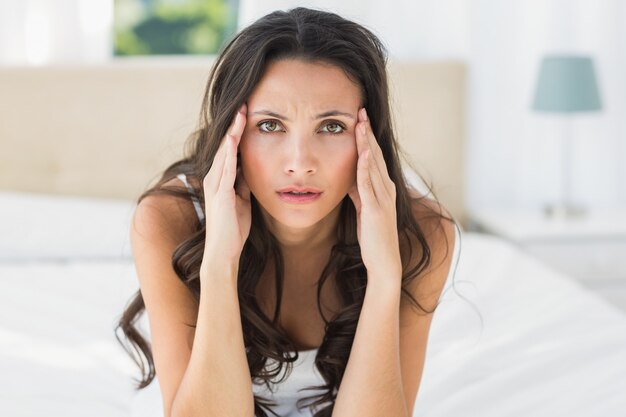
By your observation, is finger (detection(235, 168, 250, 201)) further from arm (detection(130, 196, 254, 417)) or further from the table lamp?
the table lamp

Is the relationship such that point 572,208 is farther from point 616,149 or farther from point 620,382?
point 620,382

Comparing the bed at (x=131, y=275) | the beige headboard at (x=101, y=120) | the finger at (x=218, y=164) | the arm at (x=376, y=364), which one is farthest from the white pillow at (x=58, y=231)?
Answer: the arm at (x=376, y=364)

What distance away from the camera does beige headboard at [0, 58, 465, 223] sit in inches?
126

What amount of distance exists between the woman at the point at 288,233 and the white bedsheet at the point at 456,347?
0.78 feet

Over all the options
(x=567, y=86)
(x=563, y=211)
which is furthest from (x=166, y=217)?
(x=563, y=211)

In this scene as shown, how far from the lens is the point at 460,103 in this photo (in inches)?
135

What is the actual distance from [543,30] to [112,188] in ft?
6.05

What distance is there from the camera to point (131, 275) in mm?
2582

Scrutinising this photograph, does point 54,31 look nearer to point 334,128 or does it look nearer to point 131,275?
point 131,275

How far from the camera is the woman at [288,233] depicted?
142cm

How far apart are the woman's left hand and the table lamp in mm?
1913

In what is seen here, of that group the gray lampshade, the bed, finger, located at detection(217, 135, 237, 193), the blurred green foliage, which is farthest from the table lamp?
the blurred green foliage

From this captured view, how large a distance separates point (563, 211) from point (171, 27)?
12.4ft

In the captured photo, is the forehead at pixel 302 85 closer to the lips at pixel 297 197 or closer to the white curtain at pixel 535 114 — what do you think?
the lips at pixel 297 197
